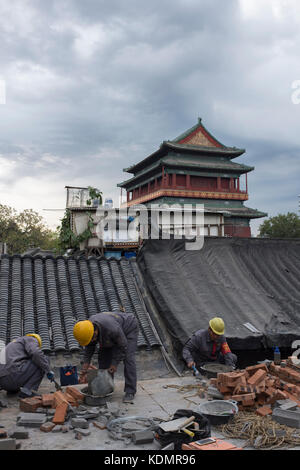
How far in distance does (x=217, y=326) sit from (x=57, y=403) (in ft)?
7.97

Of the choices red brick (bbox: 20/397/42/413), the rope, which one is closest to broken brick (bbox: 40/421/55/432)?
red brick (bbox: 20/397/42/413)

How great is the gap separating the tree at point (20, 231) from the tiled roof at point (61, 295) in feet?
88.9

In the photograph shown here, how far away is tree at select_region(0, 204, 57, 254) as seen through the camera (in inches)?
1329

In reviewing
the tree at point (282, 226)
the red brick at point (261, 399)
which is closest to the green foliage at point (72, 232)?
the red brick at point (261, 399)

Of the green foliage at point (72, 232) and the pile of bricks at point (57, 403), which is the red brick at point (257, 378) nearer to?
the pile of bricks at point (57, 403)

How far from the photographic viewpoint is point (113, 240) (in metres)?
18.3

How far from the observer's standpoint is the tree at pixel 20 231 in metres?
33.8

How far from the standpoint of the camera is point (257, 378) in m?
4.42

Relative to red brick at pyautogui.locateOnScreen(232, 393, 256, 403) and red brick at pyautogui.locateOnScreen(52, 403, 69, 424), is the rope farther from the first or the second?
red brick at pyautogui.locateOnScreen(52, 403, 69, 424)

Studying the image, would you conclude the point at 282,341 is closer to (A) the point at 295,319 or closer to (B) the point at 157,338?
(A) the point at 295,319

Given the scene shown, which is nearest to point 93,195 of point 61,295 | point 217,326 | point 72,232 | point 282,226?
point 72,232

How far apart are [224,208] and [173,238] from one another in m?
25.3

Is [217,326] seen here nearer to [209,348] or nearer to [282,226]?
[209,348]
